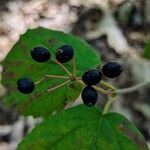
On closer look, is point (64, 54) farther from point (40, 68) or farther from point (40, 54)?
point (40, 68)

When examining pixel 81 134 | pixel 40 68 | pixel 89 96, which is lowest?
pixel 81 134

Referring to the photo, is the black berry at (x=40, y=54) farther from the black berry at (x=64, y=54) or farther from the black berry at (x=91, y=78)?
the black berry at (x=91, y=78)

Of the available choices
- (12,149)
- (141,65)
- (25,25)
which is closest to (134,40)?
(141,65)

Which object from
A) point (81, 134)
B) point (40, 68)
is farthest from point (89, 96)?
point (40, 68)

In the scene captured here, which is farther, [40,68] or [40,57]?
[40,68]

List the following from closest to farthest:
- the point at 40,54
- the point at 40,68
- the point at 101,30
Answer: the point at 40,54 < the point at 40,68 < the point at 101,30

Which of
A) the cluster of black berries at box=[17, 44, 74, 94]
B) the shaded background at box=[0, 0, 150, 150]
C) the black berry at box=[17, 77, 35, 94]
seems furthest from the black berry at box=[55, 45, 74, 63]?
the shaded background at box=[0, 0, 150, 150]
